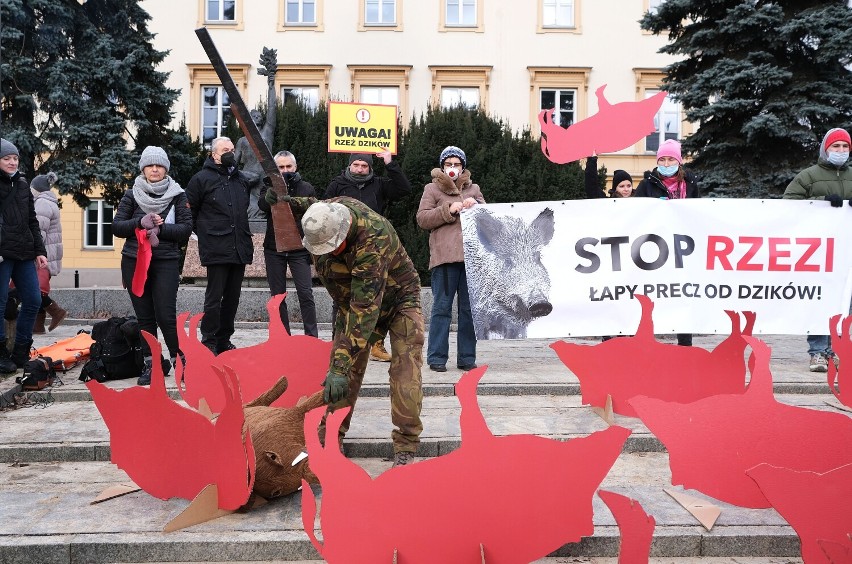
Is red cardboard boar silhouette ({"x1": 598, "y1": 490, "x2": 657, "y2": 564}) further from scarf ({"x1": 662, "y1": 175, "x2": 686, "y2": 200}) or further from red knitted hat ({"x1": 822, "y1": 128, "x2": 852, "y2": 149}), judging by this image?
red knitted hat ({"x1": 822, "y1": 128, "x2": 852, "y2": 149})

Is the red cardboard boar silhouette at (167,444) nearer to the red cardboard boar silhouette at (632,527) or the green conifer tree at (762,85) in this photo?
the red cardboard boar silhouette at (632,527)

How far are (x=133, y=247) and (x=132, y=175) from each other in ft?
43.5

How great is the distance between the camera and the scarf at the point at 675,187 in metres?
7.60

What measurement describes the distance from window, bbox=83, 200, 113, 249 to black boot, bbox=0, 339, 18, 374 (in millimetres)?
21684

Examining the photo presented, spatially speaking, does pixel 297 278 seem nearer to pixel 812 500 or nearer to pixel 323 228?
pixel 323 228

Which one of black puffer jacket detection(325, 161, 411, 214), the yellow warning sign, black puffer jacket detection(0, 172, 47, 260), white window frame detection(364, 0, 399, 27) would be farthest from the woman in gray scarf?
white window frame detection(364, 0, 399, 27)

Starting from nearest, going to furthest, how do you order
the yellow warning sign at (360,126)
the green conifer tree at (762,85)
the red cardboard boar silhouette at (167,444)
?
the red cardboard boar silhouette at (167,444), the yellow warning sign at (360,126), the green conifer tree at (762,85)

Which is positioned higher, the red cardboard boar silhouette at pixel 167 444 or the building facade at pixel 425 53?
the building facade at pixel 425 53

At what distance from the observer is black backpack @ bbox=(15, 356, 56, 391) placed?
6414 mm

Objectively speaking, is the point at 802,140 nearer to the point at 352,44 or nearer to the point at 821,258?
the point at 821,258

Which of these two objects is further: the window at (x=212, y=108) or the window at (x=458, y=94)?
the window at (x=458, y=94)

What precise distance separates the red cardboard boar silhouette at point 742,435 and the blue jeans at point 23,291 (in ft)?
17.5

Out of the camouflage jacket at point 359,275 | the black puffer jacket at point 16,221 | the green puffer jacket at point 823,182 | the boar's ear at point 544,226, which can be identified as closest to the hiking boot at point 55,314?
the black puffer jacket at point 16,221

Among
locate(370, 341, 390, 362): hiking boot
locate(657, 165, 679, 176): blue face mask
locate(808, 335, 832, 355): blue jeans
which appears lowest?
locate(370, 341, 390, 362): hiking boot
